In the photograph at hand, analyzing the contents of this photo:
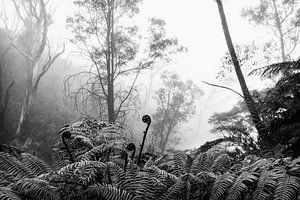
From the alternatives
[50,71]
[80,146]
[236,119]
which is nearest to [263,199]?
[80,146]

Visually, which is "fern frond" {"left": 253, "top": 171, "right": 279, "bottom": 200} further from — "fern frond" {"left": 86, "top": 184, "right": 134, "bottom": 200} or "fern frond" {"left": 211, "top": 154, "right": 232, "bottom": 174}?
"fern frond" {"left": 86, "top": 184, "right": 134, "bottom": 200}

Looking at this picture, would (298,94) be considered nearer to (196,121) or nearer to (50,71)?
(50,71)

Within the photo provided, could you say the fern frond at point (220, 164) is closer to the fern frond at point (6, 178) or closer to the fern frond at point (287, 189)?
the fern frond at point (287, 189)

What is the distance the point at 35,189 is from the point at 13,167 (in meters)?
0.40

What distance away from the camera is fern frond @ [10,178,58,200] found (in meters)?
1.45

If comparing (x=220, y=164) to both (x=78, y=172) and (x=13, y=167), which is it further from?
→ (x=13, y=167)

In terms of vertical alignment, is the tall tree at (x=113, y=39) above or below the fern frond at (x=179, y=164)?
above

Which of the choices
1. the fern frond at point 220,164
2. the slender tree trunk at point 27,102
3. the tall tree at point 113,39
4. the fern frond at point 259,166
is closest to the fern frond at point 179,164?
the fern frond at point 220,164

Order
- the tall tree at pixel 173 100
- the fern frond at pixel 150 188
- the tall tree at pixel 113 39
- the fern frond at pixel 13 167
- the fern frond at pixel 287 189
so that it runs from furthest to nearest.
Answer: the tall tree at pixel 173 100, the tall tree at pixel 113 39, the fern frond at pixel 13 167, the fern frond at pixel 150 188, the fern frond at pixel 287 189

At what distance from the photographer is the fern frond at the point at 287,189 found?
129 cm

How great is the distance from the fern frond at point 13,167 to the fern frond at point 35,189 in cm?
19

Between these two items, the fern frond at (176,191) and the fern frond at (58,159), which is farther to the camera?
the fern frond at (58,159)

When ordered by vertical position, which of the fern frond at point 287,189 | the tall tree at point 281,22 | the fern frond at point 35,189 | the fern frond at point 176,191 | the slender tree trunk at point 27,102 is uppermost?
the tall tree at point 281,22

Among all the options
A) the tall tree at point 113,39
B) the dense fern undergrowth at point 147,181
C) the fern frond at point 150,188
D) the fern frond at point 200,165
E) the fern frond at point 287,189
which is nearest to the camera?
the fern frond at point 287,189
